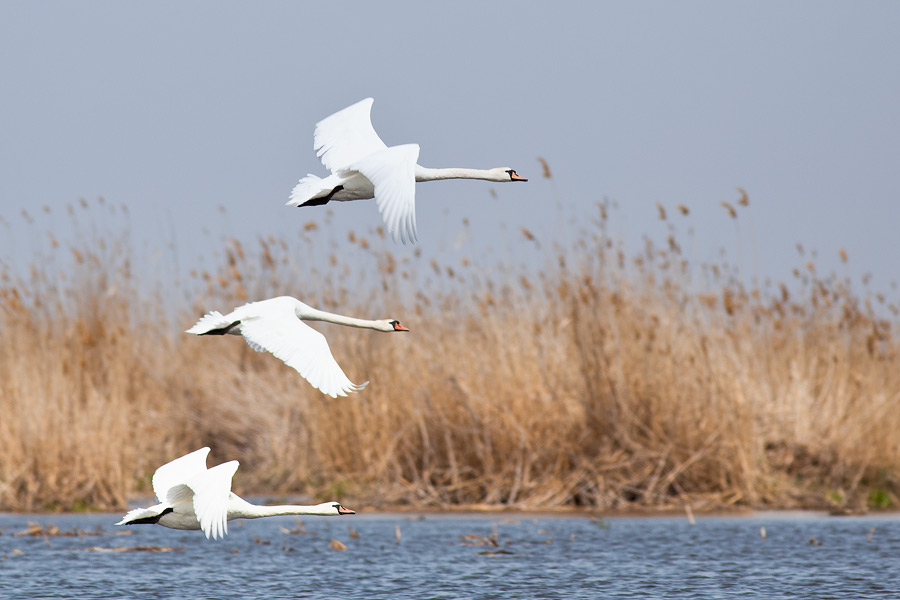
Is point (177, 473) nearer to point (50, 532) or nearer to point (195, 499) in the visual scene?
point (195, 499)

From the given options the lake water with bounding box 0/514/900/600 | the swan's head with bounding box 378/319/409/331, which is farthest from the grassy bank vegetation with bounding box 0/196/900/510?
the swan's head with bounding box 378/319/409/331

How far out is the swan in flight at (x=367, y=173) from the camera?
16.3 feet

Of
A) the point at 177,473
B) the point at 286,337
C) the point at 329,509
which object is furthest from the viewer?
the point at 329,509

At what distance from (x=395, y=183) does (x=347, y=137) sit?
1532mm

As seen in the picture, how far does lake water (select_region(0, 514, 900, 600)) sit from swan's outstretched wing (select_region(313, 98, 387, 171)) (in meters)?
3.24

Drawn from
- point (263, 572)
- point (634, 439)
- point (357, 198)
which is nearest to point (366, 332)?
point (634, 439)

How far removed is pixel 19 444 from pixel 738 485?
6663mm

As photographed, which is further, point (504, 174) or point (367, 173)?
point (504, 174)

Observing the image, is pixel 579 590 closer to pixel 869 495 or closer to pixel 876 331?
pixel 869 495

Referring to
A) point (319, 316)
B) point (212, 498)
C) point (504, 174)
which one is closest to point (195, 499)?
point (212, 498)

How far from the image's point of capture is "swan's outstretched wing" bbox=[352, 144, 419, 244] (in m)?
4.77

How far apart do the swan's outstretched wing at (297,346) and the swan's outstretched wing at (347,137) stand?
1.06m

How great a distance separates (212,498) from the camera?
5.23m

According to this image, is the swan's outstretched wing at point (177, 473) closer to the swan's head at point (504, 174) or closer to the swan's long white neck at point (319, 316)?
the swan's long white neck at point (319, 316)
